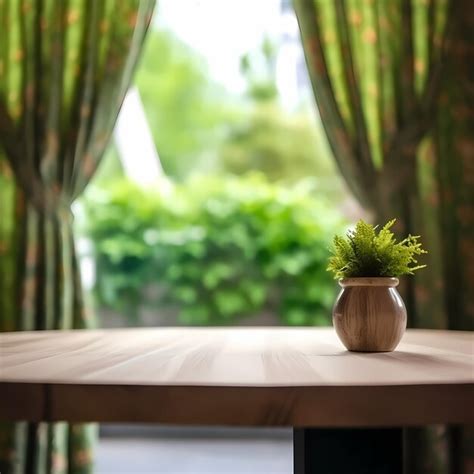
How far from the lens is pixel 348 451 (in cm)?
111

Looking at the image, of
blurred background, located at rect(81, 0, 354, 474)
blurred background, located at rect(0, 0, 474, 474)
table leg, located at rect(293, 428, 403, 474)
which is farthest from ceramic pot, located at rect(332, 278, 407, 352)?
blurred background, located at rect(81, 0, 354, 474)

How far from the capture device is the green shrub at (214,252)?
369 centimetres

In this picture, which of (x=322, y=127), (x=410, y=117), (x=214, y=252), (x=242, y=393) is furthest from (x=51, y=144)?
(x=242, y=393)

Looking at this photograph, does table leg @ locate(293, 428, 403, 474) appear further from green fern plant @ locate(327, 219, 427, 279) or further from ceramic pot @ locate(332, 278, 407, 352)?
green fern plant @ locate(327, 219, 427, 279)

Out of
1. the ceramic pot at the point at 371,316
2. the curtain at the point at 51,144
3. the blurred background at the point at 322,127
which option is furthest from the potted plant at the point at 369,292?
the curtain at the point at 51,144

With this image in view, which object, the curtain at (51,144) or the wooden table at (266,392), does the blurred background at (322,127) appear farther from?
the wooden table at (266,392)

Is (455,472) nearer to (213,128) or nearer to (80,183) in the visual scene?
(80,183)

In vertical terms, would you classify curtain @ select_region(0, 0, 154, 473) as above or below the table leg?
above

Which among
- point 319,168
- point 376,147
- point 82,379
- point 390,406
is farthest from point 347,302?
point 319,168

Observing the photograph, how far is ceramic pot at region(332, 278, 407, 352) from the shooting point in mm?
1153

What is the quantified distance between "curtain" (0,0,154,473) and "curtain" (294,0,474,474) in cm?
72

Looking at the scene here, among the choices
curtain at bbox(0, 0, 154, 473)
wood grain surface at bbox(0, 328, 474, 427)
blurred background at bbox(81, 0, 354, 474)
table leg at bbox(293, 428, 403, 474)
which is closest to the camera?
wood grain surface at bbox(0, 328, 474, 427)

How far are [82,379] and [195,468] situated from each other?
6.85 feet

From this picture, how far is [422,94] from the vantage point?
2477 mm
